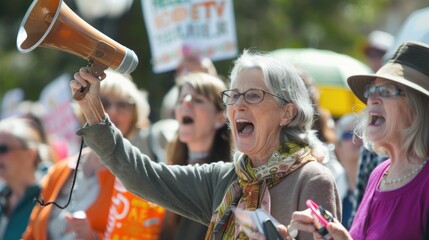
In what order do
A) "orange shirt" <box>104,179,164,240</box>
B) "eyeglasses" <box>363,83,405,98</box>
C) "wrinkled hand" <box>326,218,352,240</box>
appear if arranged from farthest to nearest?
"orange shirt" <box>104,179,164,240</box> < "eyeglasses" <box>363,83,405,98</box> < "wrinkled hand" <box>326,218,352,240</box>

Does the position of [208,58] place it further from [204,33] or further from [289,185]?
[289,185]

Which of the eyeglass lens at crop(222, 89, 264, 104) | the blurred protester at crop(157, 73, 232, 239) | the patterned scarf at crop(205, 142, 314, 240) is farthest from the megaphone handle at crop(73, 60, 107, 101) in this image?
the blurred protester at crop(157, 73, 232, 239)

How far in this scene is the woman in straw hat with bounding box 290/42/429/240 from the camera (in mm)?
3648

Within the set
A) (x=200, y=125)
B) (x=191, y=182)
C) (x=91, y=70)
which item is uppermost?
(x=91, y=70)

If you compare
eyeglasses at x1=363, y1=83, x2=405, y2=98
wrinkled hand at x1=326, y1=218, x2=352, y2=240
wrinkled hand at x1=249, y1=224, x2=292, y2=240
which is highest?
eyeglasses at x1=363, y1=83, x2=405, y2=98

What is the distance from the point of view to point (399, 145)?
381 centimetres

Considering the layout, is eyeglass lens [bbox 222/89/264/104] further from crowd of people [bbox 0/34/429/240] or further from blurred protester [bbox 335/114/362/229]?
blurred protester [bbox 335/114/362/229]

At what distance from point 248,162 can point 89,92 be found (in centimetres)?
76

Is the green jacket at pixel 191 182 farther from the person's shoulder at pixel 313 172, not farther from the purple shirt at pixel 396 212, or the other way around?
the purple shirt at pixel 396 212

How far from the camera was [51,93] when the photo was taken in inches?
439

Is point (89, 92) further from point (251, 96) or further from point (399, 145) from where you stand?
point (399, 145)

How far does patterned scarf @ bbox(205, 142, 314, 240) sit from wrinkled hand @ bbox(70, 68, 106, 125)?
26.3 inches

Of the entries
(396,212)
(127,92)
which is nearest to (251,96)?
(396,212)

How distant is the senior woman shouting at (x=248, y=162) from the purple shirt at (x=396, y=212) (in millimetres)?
129
